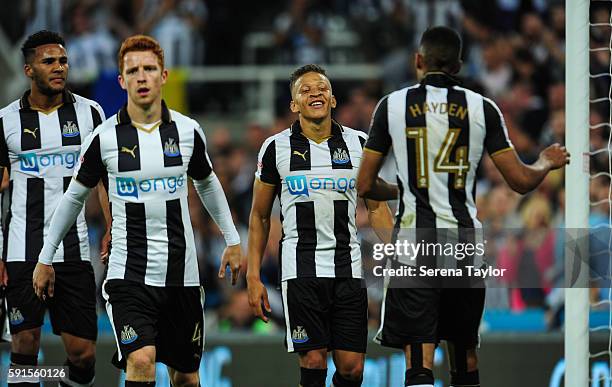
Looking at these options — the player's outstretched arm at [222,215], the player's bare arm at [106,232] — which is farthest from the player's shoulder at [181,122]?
the player's bare arm at [106,232]

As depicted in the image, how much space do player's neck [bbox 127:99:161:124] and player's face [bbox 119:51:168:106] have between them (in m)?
0.04

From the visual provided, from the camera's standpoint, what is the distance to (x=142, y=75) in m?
6.59

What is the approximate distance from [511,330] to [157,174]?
4.84 meters

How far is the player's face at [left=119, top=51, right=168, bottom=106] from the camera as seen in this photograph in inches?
260

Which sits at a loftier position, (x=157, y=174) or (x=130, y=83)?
(x=130, y=83)

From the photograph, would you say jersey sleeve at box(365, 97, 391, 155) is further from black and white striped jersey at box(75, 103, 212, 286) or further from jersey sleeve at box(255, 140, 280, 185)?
black and white striped jersey at box(75, 103, 212, 286)

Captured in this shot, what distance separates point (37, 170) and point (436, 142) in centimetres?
261

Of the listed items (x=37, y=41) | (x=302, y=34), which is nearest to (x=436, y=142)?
(x=37, y=41)

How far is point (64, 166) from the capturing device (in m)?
7.38

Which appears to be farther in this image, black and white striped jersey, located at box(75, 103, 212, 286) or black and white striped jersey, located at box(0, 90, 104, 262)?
black and white striped jersey, located at box(0, 90, 104, 262)

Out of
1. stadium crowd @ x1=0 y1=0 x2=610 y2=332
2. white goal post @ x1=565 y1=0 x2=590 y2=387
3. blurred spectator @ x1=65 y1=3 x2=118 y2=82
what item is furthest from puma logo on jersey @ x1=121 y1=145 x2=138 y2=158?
blurred spectator @ x1=65 y1=3 x2=118 y2=82

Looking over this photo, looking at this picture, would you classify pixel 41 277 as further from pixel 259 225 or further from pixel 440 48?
pixel 440 48

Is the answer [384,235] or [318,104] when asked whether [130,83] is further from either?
[384,235]

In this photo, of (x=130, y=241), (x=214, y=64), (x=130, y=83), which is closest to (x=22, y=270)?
(x=130, y=241)
